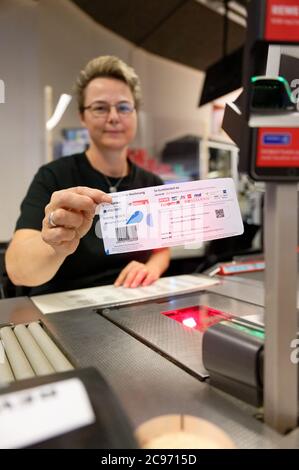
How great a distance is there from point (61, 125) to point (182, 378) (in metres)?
1.81

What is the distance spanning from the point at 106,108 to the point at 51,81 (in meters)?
1.12

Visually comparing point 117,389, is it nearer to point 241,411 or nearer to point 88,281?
point 241,411

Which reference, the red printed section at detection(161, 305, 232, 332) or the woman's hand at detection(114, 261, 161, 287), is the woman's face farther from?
the red printed section at detection(161, 305, 232, 332)

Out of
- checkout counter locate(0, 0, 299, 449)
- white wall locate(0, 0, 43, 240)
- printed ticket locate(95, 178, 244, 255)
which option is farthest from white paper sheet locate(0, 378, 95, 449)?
white wall locate(0, 0, 43, 240)

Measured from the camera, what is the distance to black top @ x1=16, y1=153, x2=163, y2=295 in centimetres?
92

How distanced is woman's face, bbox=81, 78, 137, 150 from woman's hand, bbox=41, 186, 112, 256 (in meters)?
0.49

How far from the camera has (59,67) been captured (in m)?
2.10

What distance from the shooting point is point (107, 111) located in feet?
3.64

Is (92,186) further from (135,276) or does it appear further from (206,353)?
(206,353)

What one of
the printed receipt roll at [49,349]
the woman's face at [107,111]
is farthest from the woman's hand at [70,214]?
the woman's face at [107,111]

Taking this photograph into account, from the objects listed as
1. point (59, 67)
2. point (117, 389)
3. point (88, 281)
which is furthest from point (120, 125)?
point (59, 67)

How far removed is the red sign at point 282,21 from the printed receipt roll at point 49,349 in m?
0.47

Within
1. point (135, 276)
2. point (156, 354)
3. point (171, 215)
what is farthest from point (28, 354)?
point (135, 276)

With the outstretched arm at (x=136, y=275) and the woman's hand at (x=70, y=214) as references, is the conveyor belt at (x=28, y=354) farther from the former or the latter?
the outstretched arm at (x=136, y=275)
